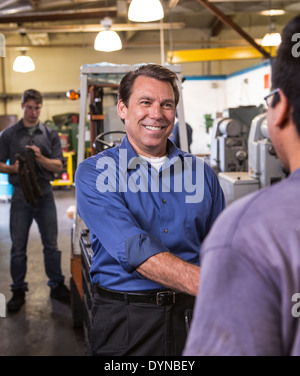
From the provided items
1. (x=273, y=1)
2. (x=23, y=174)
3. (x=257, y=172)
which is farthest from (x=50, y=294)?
(x=273, y=1)

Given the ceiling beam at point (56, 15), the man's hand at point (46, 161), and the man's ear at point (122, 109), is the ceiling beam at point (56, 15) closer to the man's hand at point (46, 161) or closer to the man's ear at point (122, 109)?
the man's hand at point (46, 161)

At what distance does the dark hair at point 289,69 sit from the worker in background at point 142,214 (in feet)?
2.68

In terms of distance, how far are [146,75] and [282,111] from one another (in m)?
1.09

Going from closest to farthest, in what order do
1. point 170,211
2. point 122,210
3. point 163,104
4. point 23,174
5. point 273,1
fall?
point 122,210 < point 170,211 < point 163,104 < point 23,174 < point 273,1

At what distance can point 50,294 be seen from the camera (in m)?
4.47

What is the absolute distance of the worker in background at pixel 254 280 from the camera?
625mm

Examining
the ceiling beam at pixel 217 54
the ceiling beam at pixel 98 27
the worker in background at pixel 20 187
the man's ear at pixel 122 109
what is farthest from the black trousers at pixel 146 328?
the ceiling beam at pixel 217 54

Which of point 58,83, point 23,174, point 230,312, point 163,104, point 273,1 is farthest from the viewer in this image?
point 58,83

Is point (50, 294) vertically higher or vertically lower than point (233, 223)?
lower

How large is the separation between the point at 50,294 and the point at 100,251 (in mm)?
3018

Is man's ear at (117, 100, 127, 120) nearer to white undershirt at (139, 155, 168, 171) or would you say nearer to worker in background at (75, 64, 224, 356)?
worker in background at (75, 64, 224, 356)

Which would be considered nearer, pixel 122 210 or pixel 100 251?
pixel 122 210

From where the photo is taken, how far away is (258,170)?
4699 mm
